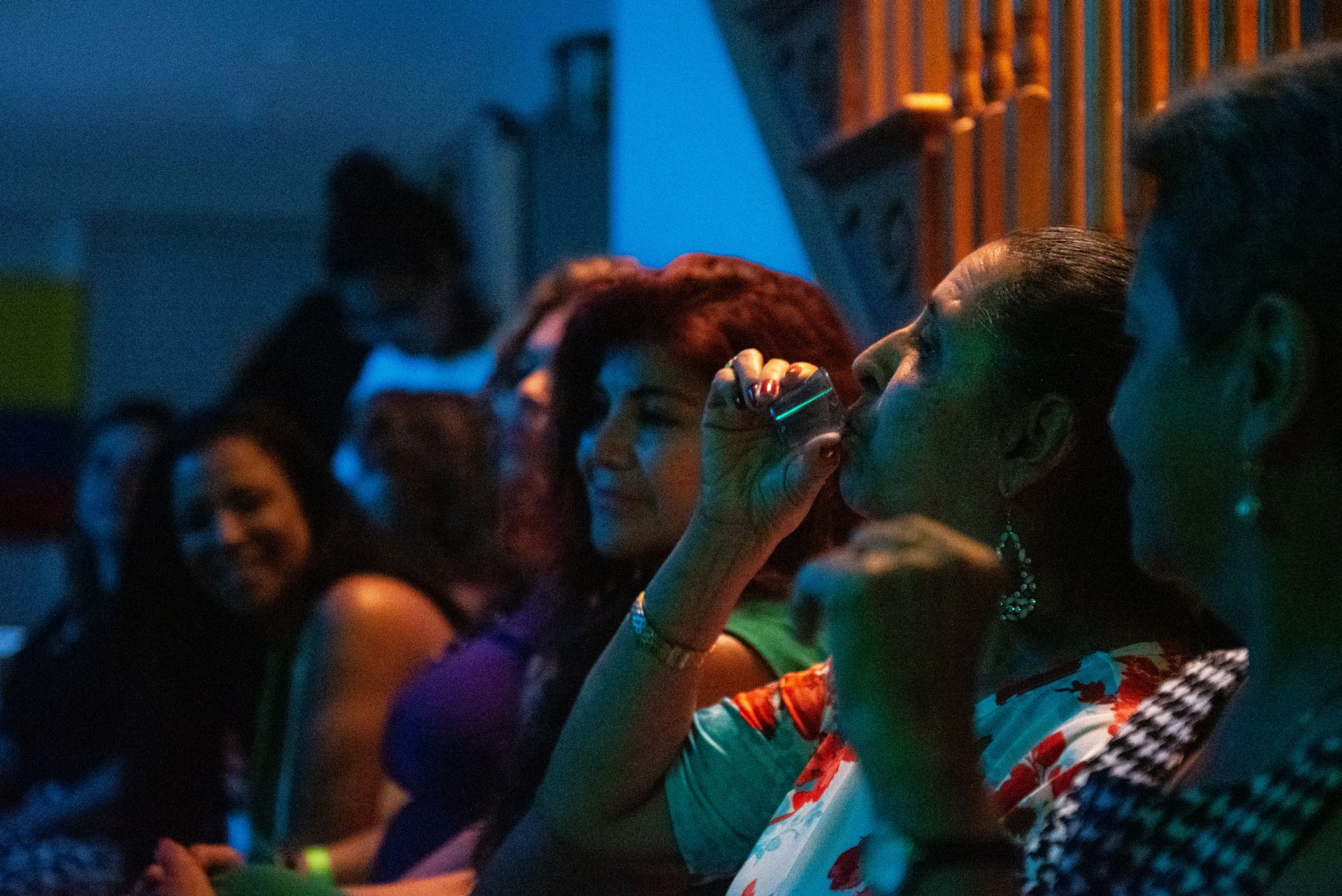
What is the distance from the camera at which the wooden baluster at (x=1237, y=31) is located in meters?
1.43

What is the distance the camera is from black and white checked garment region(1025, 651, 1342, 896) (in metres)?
0.73

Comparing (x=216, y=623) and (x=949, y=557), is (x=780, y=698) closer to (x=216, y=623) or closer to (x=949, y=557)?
(x=949, y=557)

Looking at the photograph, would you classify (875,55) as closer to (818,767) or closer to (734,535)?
(734,535)

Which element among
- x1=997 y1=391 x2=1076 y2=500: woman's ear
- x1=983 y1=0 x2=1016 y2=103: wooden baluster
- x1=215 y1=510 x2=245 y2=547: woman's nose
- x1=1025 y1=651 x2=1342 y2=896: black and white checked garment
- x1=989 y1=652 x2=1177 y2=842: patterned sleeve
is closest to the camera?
x1=1025 y1=651 x2=1342 y2=896: black and white checked garment

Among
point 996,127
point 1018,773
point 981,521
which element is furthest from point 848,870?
point 996,127

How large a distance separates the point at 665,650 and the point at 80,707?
191 centimetres

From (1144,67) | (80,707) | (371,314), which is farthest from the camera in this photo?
(371,314)

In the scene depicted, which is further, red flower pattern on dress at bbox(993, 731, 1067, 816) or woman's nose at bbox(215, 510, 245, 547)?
woman's nose at bbox(215, 510, 245, 547)

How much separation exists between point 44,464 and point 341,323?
3460mm

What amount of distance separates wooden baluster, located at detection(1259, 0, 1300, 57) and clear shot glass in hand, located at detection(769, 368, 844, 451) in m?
0.54

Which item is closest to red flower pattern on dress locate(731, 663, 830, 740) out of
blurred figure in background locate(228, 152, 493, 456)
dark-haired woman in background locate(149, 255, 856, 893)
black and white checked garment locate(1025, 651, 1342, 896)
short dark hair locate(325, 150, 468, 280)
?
dark-haired woman in background locate(149, 255, 856, 893)

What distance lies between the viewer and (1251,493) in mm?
757

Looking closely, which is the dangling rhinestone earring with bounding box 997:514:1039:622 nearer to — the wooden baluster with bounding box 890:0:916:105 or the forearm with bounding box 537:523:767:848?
the forearm with bounding box 537:523:767:848

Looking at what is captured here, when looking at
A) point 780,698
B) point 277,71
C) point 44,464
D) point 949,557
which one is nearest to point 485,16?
point 277,71
